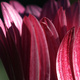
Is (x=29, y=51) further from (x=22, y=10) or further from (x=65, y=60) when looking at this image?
(x=22, y=10)

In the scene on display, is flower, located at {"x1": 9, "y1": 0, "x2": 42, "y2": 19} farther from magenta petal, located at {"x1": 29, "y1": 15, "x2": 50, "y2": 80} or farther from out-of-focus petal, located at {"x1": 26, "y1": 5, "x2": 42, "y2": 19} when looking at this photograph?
magenta petal, located at {"x1": 29, "y1": 15, "x2": 50, "y2": 80}

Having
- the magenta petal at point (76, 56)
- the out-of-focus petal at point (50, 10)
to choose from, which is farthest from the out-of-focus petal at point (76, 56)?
the out-of-focus petal at point (50, 10)

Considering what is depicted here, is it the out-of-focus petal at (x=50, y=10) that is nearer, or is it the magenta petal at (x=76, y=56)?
the magenta petal at (x=76, y=56)

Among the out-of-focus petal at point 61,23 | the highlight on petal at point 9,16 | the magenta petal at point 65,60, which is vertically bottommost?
the magenta petal at point 65,60

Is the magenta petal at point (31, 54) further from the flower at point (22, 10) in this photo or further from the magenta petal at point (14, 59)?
the flower at point (22, 10)

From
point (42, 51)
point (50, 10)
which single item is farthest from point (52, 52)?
point (50, 10)
